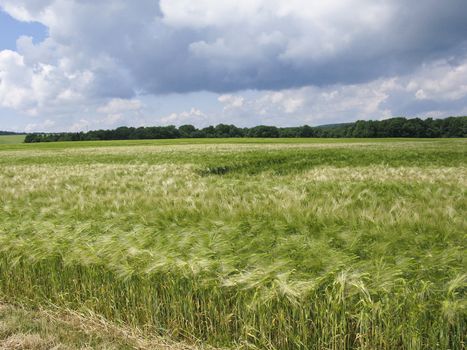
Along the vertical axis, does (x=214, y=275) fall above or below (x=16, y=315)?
above

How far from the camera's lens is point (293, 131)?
117000 mm

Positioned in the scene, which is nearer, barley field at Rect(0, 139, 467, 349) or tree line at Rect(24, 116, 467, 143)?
barley field at Rect(0, 139, 467, 349)

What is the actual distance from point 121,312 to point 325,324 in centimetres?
257

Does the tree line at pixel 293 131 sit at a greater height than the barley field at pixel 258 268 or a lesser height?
greater

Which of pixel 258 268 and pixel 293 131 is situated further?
pixel 293 131

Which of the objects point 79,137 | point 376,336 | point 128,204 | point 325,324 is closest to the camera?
point 376,336

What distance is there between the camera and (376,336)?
3.08 meters

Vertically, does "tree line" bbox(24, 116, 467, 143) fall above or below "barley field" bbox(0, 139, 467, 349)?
above

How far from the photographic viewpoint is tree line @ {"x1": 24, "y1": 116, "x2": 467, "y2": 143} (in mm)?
107750

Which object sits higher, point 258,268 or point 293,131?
point 293,131

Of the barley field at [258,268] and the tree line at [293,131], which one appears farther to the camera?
the tree line at [293,131]

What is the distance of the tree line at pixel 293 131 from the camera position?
354 ft

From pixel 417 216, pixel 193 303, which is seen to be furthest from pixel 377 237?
pixel 193 303

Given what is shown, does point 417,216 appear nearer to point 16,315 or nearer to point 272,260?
point 272,260
